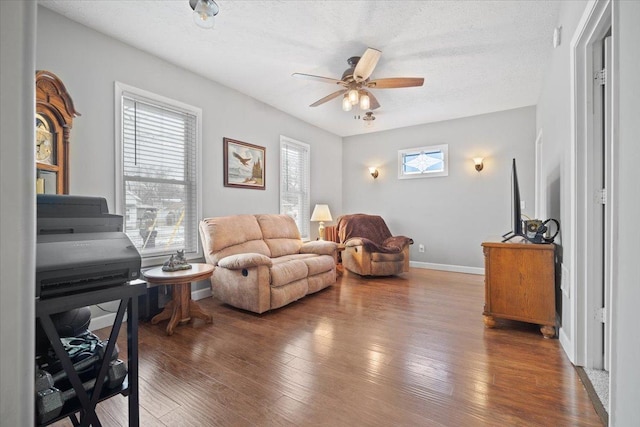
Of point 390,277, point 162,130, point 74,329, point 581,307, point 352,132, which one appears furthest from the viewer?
point 352,132

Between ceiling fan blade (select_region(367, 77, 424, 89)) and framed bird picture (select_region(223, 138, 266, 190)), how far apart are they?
1.95 meters

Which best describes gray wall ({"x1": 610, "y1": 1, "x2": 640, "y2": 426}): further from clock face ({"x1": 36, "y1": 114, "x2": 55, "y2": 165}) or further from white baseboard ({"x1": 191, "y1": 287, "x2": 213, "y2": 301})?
white baseboard ({"x1": 191, "y1": 287, "x2": 213, "y2": 301})

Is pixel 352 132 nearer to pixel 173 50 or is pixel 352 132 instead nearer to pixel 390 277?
pixel 390 277

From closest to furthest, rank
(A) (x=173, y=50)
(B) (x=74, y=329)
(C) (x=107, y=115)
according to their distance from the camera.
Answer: (B) (x=74, y=329)
(C) (x=107, y=115)
(A) (x=173, y=50)

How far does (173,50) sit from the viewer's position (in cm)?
300

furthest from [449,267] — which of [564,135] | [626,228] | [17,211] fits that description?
[17,211]

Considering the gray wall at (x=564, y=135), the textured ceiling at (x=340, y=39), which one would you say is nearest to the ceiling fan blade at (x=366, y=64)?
the textured ceiling at (x=340, y=39)

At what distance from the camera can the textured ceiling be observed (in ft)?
7.69

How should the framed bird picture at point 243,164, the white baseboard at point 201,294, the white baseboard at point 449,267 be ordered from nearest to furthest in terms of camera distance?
the white baseboard at point 201,294, the framed bird picture at point 243,164, the white baseboard at point 449,267

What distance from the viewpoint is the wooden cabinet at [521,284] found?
7.88 feet

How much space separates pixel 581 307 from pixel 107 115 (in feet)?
13.5

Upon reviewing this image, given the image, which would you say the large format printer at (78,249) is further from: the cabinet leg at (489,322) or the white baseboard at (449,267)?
the white baseboard at (449,267)

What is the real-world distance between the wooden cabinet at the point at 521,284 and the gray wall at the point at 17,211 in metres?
2.96

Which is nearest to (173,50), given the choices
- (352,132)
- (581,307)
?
(352,132)
